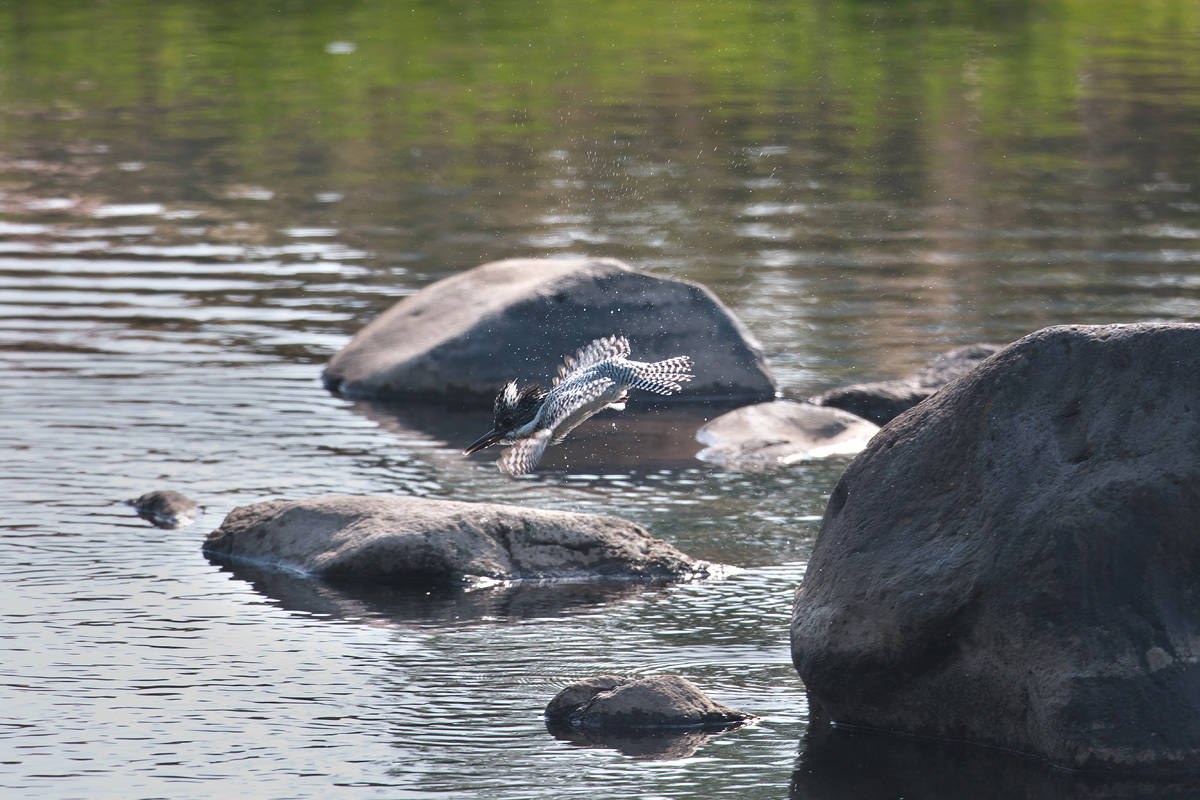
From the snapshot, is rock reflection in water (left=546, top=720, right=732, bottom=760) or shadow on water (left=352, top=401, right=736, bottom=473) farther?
shadow on water (left=352, top=401, right=736, bottom=473)

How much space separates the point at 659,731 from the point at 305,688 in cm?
153

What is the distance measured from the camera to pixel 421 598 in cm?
897

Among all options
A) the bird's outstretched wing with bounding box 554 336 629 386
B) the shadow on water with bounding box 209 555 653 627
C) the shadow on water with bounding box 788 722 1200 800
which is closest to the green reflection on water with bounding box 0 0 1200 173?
the bird's outstretched wing with bounding box 554 336 629 386

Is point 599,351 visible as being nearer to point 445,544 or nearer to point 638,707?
point 445,544

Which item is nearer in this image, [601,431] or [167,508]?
[167,508]

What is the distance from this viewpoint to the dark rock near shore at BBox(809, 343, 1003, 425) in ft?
43.4

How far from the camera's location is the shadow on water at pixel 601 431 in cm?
1181

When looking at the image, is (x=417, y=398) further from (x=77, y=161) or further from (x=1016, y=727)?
(x=77, y=161)

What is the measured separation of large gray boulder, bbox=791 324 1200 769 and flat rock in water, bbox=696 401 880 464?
439 centimetres

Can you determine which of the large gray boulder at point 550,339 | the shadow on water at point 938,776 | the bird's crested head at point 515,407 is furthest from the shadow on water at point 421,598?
the large gray boulder at point 550,339

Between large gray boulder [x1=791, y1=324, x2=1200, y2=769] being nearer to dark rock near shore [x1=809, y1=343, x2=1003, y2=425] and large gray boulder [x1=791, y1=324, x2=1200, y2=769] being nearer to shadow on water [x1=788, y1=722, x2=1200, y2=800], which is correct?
shadow on water [x1=788, y1=722, x2=1200, y2=800]

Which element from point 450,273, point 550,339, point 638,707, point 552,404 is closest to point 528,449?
point 552,404

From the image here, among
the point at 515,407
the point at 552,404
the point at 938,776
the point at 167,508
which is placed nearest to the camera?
the point at 938,776

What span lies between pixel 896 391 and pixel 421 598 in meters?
5.40
